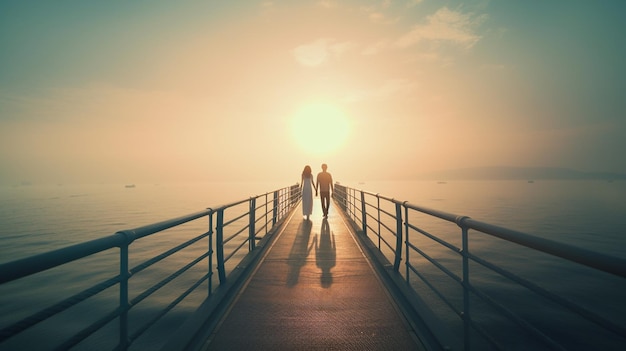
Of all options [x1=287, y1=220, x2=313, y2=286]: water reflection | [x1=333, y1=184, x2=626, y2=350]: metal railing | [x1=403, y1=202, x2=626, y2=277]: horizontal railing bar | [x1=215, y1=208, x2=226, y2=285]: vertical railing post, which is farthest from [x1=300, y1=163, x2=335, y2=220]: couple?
[x1=403, y1=202, x2=626, y2=277]: horizontal railing bar

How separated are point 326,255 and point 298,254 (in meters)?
0.68

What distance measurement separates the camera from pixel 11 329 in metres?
1.39

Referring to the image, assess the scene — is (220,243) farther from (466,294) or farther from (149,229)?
(466,294)

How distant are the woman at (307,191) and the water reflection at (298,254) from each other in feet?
7.28

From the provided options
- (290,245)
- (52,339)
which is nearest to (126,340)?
(290,245)

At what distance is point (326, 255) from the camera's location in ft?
22.8

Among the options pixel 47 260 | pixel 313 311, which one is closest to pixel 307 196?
pixel 313 311

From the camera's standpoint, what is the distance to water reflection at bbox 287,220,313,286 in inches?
215

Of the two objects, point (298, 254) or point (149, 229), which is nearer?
point (149, 229)

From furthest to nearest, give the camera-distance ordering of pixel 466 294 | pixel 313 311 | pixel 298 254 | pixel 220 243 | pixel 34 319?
pixel 298 254 → pixel 220 243 → pixel 313 311 → pixel 466 294 → pixel 34 319

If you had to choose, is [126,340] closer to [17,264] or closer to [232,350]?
[232,350]

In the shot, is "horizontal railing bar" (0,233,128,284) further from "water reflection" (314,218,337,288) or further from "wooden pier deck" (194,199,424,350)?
"water reflection" (314,218,337,288)

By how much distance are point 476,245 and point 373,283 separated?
17337 mm

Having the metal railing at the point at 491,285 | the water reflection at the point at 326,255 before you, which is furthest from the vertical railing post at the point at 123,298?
the water reflection at the point at 326,255
